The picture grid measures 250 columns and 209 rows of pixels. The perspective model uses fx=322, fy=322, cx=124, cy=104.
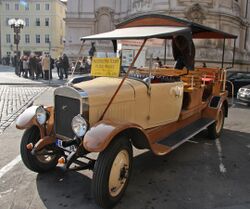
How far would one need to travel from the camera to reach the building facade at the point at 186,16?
82.5 feet

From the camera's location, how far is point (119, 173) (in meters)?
4.12

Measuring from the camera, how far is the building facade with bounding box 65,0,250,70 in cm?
2514

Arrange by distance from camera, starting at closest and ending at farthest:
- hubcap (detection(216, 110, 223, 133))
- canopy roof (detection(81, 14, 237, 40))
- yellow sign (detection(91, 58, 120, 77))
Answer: canopy roof (detection(81, 14, 237, 40))
yellow sign (detection(91, 58, 120, 77))
hubcap (detection(216, 110, 223, 133))

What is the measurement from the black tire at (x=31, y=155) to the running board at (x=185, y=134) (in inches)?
73.2

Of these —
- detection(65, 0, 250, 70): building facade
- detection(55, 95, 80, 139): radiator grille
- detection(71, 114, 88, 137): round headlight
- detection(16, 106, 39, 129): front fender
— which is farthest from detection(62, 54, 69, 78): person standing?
detection(71, 114, 88, 137): round headlight

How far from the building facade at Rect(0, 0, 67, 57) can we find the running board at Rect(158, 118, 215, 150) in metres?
70.5

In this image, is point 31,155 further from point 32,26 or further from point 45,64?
point 32,26

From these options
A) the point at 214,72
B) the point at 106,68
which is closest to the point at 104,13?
the point at 214,72

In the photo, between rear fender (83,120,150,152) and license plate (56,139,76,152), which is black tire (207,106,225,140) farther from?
license plate (56,139,76,152)

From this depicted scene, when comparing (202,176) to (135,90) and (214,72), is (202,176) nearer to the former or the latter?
(135,90)

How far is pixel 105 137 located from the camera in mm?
3768

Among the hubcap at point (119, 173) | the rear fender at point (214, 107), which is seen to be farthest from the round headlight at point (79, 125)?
the rear fender at point (214, 107)

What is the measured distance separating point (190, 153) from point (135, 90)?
87.2 inches

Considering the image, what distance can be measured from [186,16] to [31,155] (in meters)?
23.3
